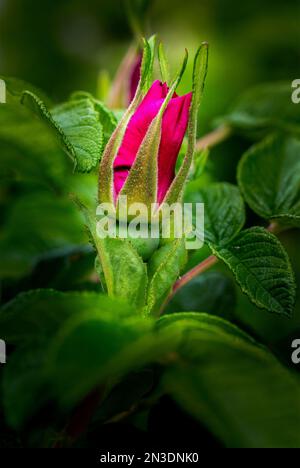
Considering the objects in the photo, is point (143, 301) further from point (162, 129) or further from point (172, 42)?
point (172, 42)

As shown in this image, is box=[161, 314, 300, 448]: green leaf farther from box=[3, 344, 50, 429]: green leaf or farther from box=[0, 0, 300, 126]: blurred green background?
box=[0, 0, 300, 126]: blurred green background

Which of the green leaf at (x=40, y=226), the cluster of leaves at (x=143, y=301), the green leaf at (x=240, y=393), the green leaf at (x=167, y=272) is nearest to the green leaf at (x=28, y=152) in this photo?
the cluster of leaves at (x=143, y=301)

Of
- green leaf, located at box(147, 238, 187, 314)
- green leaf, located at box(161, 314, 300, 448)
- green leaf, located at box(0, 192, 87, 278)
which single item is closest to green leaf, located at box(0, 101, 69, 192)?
green leaf, located at box(0, 192, 87, 278)

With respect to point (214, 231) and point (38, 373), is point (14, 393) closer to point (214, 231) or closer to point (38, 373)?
point (38, 373)

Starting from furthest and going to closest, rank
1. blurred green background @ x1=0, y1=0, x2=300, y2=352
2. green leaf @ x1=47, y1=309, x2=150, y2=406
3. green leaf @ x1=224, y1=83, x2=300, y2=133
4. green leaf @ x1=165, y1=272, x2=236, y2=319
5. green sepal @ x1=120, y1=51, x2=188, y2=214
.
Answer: blurred green background @ x1=0, y1=0, x2=300, y2=352 < green leaf @ x1=224, y1=83, x2=300, y2=133 < green leaf @ x1=165, y1=272, x2=236, y2=319 < green sepal @ x1=120, y1=51, x2=188, y2=214 < green leaf @ x1=47, y1=309, x2=150, y2=406

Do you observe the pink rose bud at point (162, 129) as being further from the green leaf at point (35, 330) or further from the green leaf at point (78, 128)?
the green leaf at point (35, 330)

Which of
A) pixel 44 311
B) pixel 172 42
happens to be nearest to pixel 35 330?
pixel 44 311
